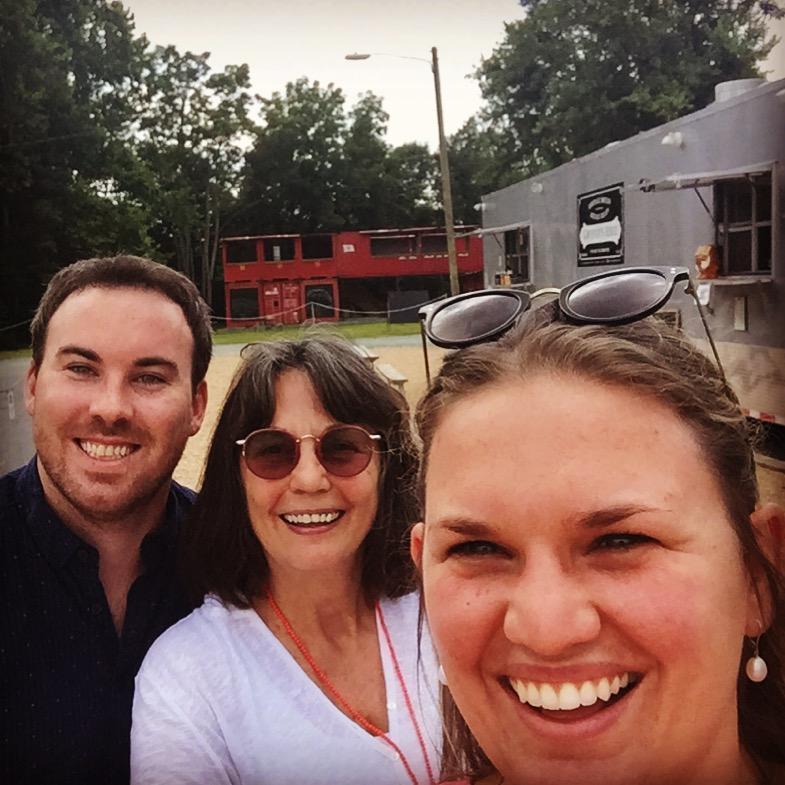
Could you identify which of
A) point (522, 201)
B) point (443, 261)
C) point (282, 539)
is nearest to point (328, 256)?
point (443, 261)

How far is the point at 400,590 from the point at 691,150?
655 mm

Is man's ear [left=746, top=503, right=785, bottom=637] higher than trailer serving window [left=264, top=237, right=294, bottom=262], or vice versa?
trailer serving window [left=264, top=237, right=294, bottom=262]

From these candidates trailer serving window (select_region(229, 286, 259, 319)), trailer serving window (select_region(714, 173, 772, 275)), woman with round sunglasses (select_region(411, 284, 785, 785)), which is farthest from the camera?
trailer serving window (select_region(229, 286, 259, 319))

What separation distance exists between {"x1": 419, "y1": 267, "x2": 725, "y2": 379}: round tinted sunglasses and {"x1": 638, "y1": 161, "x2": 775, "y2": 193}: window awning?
0.19 meters

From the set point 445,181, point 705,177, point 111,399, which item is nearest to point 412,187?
point 445,181

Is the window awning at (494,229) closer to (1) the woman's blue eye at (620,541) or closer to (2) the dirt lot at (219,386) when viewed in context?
(2) the dirt lot at (219,386)

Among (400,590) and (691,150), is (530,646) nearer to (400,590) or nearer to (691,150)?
(400,590)

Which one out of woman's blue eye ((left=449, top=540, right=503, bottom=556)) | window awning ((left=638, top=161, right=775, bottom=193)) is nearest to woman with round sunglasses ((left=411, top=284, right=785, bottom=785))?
woman's blue eye ((left=449, top=540, right=503, bottom=556))

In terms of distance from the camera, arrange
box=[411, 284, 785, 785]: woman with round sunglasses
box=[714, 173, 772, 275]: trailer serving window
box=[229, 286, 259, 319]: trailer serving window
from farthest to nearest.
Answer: box=[229, 286, 259, 319]: trailer serving window, box=[714, 173, 772, 275]: trailer serving window, box=[411, 284, 785, 785]: woman with round sunglasses

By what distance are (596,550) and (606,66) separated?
68cm

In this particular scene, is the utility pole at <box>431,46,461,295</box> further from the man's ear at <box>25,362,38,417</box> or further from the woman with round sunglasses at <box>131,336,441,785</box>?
the man's ear at <box>25,362,38,417</box>

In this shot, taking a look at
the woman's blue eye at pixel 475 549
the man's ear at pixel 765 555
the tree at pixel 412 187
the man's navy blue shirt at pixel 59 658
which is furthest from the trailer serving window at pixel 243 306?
the man's ear at pixel 765 555

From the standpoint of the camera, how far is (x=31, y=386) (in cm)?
100

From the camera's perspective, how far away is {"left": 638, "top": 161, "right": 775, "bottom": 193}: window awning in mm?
954
